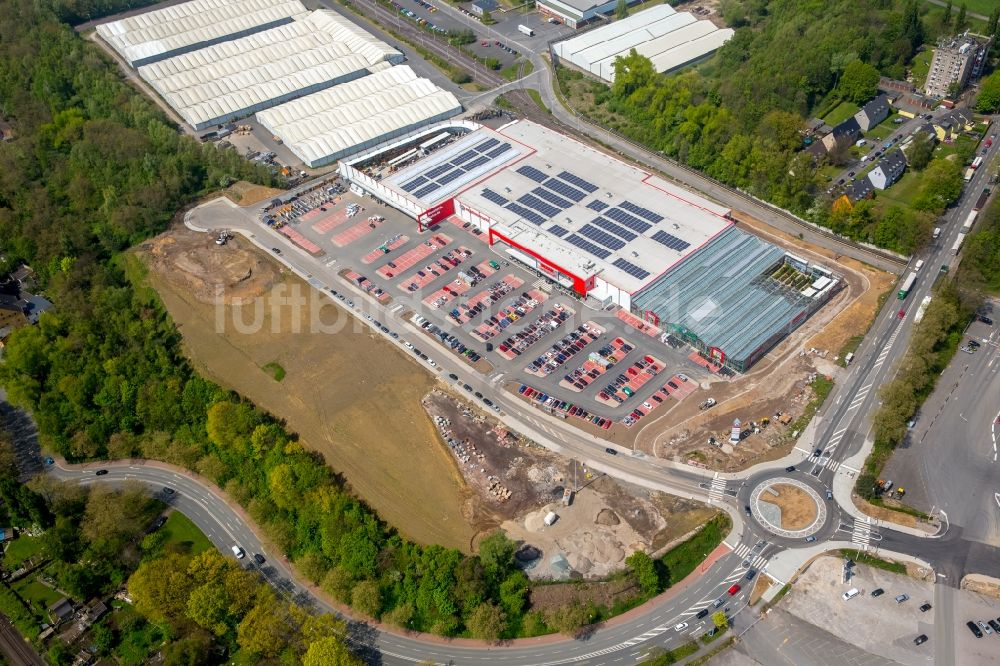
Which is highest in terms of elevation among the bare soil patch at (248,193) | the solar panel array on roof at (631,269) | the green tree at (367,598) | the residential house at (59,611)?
the solar panel array on roof at (631,269)

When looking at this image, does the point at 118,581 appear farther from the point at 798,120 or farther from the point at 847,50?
the point at 847,50

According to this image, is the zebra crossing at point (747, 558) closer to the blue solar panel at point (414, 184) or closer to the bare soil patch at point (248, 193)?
the blue solar panel at point (414, 184)

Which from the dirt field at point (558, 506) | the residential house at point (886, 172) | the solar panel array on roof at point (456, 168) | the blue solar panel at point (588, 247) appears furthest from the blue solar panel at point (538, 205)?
the residential house at point (886, 172)

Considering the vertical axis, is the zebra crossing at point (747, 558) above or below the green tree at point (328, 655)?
above

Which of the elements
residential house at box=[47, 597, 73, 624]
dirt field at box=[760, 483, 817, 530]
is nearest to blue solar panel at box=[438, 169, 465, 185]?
dirt field at box=[760, 483, 817, 530]

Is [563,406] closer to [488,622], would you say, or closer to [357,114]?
[488,622]

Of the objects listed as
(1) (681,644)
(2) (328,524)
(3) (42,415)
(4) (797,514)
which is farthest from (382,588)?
(3) (42,415)

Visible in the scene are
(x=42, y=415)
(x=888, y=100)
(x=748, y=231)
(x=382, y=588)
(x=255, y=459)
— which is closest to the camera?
(x=382, y=588)
